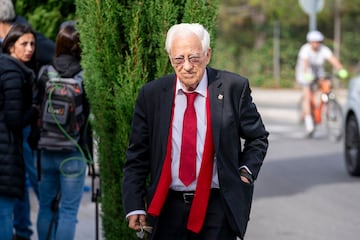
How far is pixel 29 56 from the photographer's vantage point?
22.3ft

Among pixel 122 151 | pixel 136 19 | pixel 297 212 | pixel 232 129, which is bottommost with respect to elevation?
pixel 297 212

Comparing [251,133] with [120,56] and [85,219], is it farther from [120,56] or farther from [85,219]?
[85,219]

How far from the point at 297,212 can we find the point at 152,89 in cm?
557

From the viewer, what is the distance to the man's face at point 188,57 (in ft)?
14.5

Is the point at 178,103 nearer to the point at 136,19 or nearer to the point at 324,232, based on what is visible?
the point at 136,19

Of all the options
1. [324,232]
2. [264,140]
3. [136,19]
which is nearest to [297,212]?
[324,232]

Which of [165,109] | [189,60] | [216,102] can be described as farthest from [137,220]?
[189,60]

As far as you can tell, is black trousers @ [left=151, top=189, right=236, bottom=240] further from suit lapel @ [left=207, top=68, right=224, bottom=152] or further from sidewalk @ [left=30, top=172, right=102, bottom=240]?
sidewalk @ [left=30, top=172, right=102, bottom=240]

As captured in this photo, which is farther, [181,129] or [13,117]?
Answer: [13,117]

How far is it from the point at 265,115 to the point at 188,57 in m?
20.5

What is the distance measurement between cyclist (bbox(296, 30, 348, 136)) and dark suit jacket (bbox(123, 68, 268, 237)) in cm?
1343

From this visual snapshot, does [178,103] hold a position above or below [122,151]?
above

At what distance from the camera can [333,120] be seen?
18109mm

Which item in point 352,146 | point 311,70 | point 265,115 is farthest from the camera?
point 265,115
